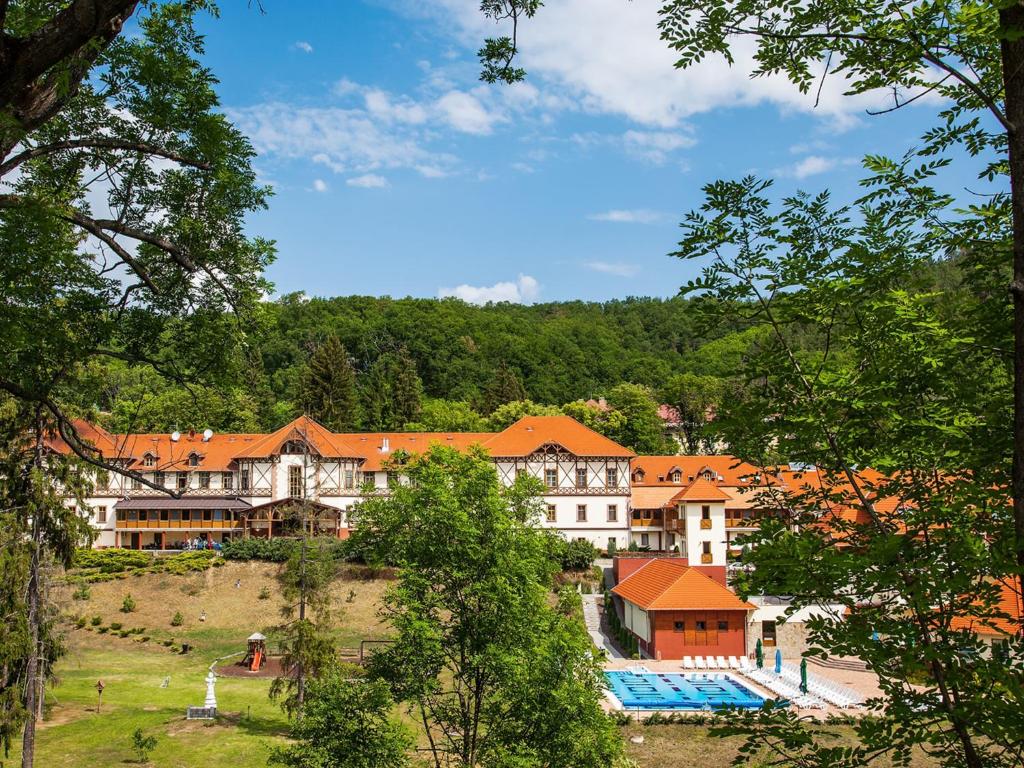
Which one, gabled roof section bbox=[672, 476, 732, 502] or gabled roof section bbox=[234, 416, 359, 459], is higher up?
gabled roof section bbox=[234, 416, 359, 459]

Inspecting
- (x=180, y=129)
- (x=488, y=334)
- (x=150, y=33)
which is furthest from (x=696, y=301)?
(x=488, y=334)

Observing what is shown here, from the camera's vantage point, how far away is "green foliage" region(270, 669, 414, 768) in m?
12.6

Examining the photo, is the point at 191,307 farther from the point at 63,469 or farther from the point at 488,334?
the point at 488,334

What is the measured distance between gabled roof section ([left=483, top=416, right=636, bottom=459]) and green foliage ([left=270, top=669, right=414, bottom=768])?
111ft

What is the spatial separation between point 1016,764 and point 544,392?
82540 mm

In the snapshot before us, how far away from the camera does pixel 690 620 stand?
31.7 m

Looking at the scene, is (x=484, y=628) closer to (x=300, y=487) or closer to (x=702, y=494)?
(x=702, y=494)

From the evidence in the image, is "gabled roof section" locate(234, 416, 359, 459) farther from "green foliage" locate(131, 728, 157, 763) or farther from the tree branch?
the tree branch

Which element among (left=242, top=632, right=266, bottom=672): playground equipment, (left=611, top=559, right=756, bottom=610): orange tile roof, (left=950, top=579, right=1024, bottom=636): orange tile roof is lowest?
(left=242, top=632, right=266, bottom=672): playground equipment

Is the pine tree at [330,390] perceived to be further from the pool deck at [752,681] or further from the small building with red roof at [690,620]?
the pool deck at [752,681]

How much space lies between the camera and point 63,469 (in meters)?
20.9

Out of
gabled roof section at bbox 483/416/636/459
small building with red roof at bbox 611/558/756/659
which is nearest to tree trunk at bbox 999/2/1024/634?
small building with red roof at bbox 611/558/756/659

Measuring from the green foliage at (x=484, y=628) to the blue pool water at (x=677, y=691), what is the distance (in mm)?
11368

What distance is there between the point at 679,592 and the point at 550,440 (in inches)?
680
